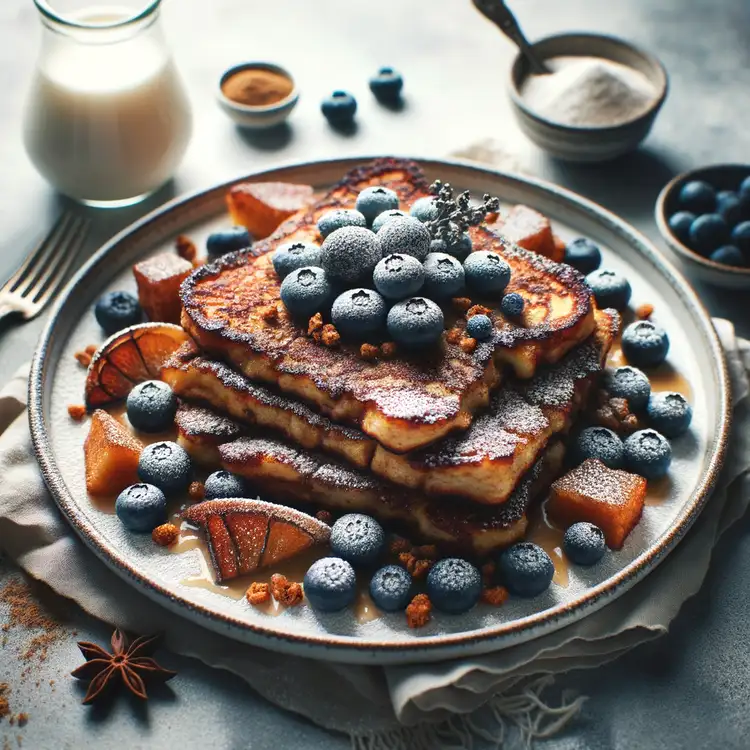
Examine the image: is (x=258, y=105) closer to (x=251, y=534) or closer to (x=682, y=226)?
(x=682, y=226)

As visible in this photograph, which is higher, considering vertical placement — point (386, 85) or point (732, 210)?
point (386, 85)

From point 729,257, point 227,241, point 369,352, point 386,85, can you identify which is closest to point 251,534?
point 369,352

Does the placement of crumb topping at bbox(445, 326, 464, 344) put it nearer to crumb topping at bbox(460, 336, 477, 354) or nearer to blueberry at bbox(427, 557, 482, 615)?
crumb topping at bbox(460, 336, 477, 354)

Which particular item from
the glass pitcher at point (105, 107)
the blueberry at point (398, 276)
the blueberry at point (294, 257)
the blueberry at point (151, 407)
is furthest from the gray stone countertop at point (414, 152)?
the blueberry at point (398, 276)

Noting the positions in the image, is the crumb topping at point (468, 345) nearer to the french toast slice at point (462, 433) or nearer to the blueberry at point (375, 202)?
the french toast slice at point (462, 433)

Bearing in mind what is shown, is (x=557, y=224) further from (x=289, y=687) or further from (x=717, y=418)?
(x=289, y=687)
